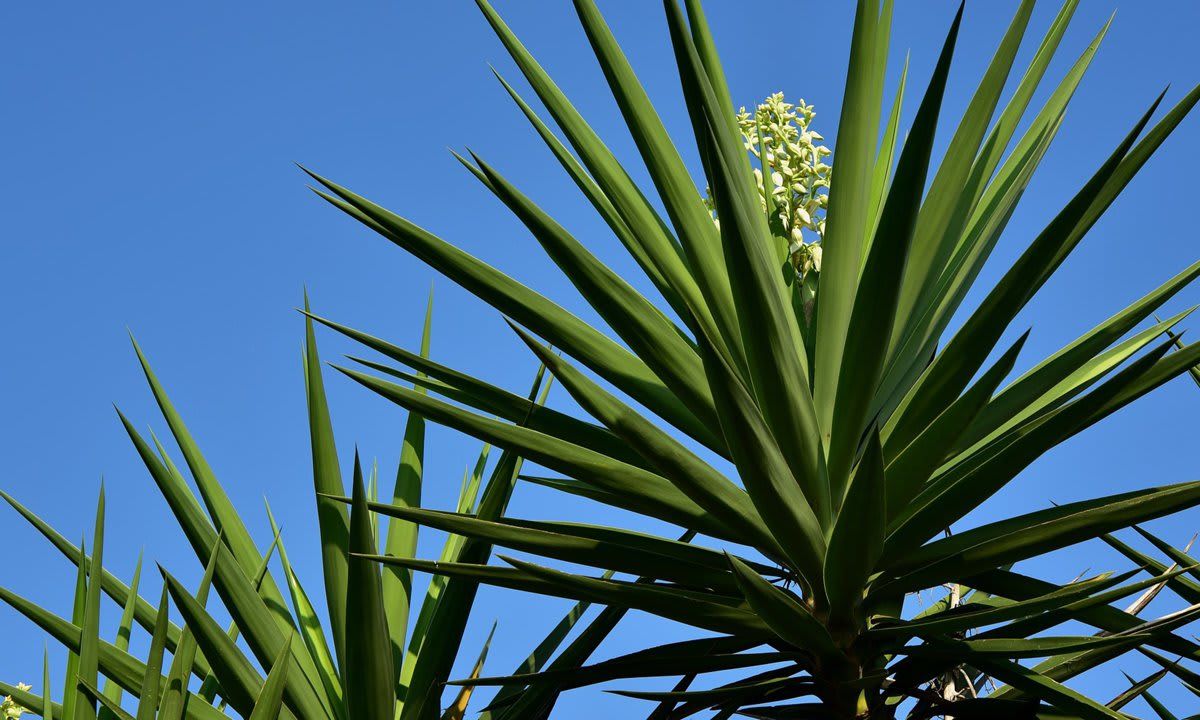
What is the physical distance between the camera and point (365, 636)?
5.80 ft

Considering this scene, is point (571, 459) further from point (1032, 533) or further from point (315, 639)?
point (315, 639)

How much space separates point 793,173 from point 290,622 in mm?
1354

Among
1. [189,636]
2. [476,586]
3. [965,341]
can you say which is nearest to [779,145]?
[965,341]

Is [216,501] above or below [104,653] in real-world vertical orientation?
above

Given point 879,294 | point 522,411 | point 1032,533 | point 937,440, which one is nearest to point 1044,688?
point 1032,533

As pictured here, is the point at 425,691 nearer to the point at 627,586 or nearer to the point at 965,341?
the point at 627,586

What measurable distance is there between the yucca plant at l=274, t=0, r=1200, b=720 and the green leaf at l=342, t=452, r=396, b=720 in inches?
2.8

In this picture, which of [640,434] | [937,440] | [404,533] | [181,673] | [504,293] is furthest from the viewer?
[404,533]

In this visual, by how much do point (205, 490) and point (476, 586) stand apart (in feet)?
2.02

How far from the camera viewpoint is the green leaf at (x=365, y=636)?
1.64m

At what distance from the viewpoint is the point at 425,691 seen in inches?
79.0

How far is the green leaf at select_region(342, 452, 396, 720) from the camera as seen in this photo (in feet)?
5.39

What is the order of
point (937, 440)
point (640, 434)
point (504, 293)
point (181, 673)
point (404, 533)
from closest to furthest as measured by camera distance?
point (640, 434)
point (937, 440)
point (504, 293)
point (181, 673)
point (404, 533)

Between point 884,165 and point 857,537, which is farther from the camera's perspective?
point 884,165
